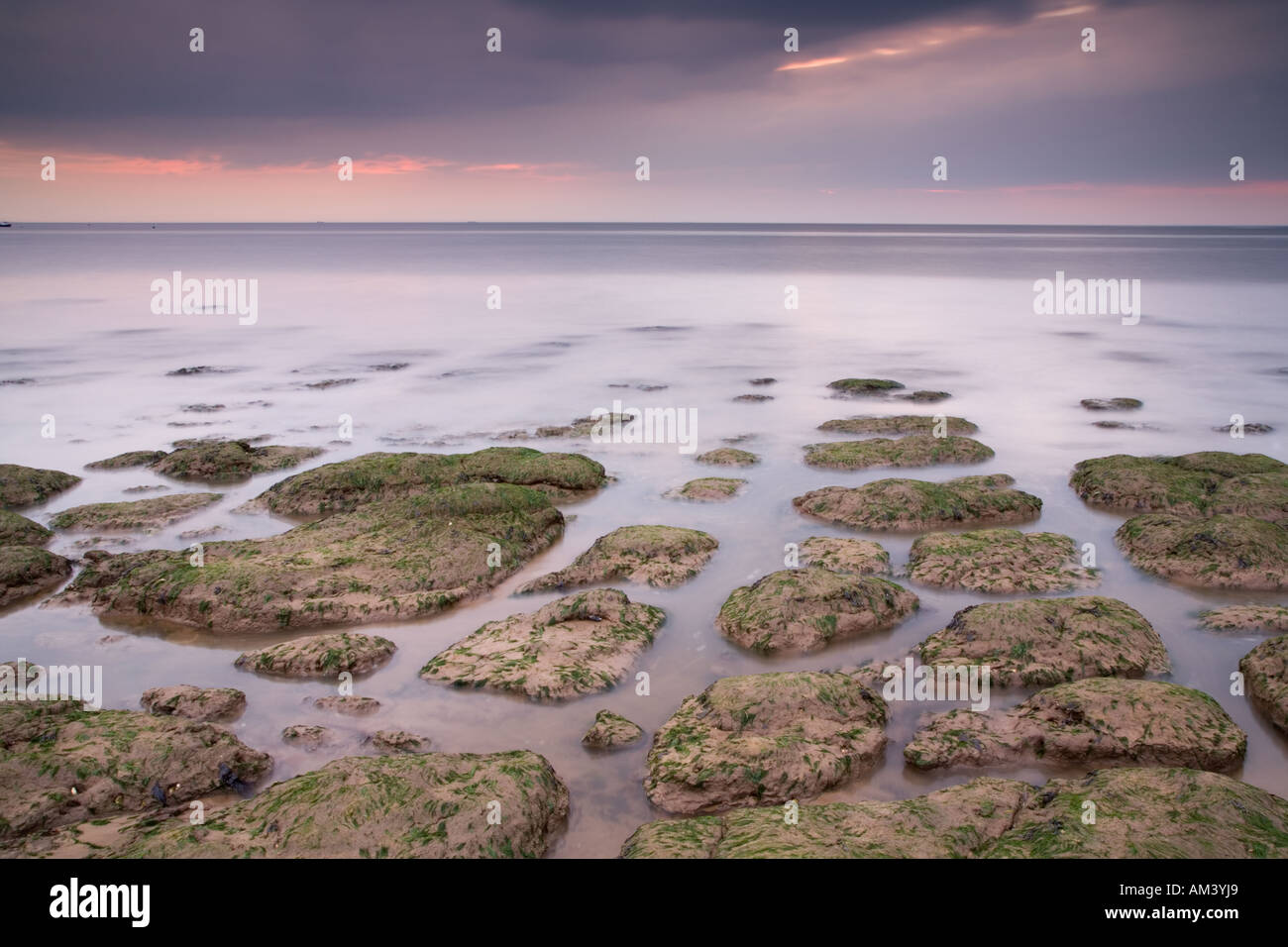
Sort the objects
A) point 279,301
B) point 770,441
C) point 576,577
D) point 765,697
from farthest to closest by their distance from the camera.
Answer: point 279,301 < point 770,441 < point 576,577 < point 765,697

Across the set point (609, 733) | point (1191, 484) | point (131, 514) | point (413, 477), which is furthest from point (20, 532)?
Answer: point (1191, 484)

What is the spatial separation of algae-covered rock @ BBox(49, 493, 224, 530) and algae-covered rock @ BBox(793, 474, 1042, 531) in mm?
7023

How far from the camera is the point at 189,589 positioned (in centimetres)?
770

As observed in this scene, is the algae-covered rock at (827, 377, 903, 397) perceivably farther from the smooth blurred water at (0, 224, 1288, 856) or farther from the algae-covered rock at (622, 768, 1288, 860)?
the algae-covered rock at (622, 768, 1288, 860)

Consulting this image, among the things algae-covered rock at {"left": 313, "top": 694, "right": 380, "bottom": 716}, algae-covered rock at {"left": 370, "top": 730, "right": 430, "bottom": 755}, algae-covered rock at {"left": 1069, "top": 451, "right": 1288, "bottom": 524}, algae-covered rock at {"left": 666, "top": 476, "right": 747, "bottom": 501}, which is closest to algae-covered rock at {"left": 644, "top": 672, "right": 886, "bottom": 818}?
algae-covered rock at {"left": 370, "top": 730, "right": 430, "bottom": 755}

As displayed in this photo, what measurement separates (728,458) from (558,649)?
6.24 metres

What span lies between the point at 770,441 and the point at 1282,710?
336 inches

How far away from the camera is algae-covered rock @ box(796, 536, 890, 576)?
8492 millimetres

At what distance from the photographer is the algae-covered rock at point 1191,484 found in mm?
9742

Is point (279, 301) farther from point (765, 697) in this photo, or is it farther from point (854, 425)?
point (765, 697)

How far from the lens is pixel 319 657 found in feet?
22.2

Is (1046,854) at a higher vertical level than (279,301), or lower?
lower

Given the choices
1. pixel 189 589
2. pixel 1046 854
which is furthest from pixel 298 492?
pixel 1046 854

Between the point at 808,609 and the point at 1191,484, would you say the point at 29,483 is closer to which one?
the point at 808,609
